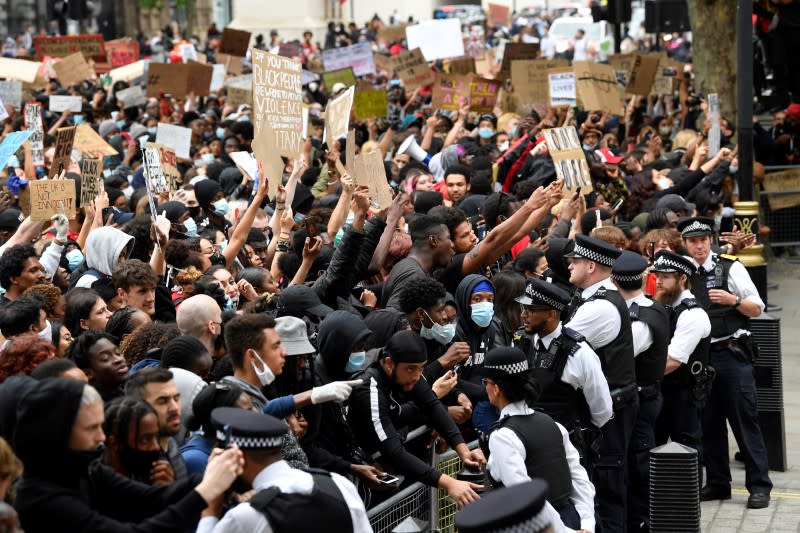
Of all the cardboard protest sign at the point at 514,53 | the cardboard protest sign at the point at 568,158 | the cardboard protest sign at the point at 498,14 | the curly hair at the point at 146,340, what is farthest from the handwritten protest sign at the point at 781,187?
the cardboard protest sign at the point at 498,14

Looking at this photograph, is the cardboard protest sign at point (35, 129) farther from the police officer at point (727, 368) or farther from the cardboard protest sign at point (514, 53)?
the cardboard protest sign at point (514, 53)

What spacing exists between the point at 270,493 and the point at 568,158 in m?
7.57

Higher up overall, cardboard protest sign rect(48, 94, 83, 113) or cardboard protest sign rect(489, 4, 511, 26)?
cardboard protest sign rect(489, 4, 511, 26)

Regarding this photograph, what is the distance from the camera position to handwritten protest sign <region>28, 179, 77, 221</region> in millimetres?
8805

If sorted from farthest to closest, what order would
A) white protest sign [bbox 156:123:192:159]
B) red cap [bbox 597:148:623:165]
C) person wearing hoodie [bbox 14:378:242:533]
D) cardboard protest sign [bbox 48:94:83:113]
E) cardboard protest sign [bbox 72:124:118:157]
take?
cardboard protest sign [bbox 48:94:83:113], red cap [bbox 597:148:623:165], white protest sign [bbox 156:123:192:159], cardboard protest sign [bbox 72:124:118:157], person wearing hoodie [bbox 14:378:242:533]

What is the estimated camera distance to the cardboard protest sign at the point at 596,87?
1628 centimetres

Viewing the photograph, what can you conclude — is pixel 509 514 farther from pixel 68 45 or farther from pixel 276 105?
pixel 68 45

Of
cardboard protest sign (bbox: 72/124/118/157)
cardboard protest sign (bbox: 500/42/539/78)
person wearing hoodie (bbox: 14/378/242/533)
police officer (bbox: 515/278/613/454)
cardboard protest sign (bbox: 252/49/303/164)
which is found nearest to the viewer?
person wearing hoodie (bbox: 14/378/242/533)


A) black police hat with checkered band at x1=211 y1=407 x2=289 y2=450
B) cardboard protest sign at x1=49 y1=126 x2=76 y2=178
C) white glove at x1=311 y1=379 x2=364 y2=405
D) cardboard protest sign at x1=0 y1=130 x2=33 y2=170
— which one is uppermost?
cardboard protest sign at x1=0 y1=130 x2=33 y2=170

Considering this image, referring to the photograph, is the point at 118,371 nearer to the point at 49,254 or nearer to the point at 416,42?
the point at 49,254

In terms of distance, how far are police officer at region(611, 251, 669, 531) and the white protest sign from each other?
6.70m

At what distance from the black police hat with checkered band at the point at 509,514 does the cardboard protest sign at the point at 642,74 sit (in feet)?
47.3

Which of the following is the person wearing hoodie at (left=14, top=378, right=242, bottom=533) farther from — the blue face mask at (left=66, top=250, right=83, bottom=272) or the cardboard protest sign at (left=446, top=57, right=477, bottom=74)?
the cardboard protest sign at (left=446, top=57, right=477, bottom=74)

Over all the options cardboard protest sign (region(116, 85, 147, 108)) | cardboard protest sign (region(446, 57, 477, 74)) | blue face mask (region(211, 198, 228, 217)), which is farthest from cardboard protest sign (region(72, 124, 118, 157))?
cardboard protest sign (region(446, 57, 477, 74))
